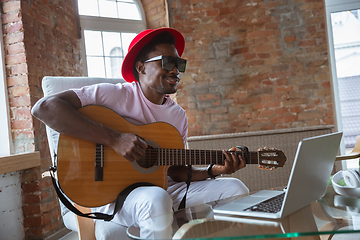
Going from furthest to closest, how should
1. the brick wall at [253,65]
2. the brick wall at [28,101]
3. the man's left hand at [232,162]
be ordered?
the brick wall at [253,65]
the brick wall at [28,101]
the man's left hand at [232,162]

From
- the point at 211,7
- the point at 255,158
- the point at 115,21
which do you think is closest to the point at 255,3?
the point at 211,7

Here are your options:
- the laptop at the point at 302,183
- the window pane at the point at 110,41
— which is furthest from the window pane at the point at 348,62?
the laptop at the point at 302,183

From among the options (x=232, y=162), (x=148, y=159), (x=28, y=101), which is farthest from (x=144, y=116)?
(x=28, y=101)

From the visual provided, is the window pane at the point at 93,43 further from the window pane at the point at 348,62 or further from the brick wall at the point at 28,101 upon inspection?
the window pane at the point at 348,62

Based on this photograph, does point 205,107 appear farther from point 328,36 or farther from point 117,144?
point 117,144

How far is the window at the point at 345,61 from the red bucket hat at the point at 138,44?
2.77m

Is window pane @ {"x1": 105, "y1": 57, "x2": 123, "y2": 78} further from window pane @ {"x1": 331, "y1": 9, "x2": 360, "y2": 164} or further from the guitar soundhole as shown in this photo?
window pane @ {"x1": 331, "y1": 9, "x2": 360, "y2": 164}

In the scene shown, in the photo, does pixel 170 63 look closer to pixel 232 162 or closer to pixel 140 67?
pixel 140 67

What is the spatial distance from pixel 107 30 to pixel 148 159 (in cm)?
274

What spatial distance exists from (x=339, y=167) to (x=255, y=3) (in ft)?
7.12

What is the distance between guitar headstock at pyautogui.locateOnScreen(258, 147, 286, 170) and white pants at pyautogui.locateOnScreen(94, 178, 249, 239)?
0.19 m

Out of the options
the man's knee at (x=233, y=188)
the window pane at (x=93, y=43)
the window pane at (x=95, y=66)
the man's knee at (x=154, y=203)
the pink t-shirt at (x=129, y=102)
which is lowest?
the man's knee at (x=233, y=188)

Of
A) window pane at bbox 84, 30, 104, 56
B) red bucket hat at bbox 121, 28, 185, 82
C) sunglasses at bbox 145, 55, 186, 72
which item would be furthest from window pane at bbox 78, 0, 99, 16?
sunglasses at bbox 145, 55, 186, 72

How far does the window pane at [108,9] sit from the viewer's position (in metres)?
3.84
